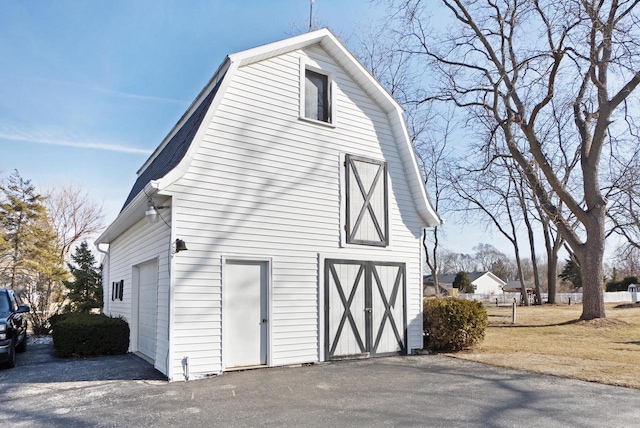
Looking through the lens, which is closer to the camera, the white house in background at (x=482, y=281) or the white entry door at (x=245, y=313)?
the white entry door at (x=245, y=313)

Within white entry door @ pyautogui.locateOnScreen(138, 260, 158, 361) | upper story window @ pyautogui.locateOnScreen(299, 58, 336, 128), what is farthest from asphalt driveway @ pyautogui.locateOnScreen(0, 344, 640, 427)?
upper story window @ pyautogui.locateOnScreen(299, 58, 336, 128)

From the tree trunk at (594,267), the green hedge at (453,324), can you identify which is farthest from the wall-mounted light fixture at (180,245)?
the tree trunk at (594,267)

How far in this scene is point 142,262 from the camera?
930 cm

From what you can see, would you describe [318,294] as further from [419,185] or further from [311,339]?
[419,185]

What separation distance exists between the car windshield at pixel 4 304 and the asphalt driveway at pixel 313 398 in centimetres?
109

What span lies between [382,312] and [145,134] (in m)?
12.3

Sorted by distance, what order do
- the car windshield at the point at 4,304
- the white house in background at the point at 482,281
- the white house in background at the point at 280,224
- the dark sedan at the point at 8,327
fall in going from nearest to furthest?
the white house in background at the point at 280,224
the dark sedan at the point at 8,327
the car windshield at the point at 4,304
the white house in background at the point at 482,281

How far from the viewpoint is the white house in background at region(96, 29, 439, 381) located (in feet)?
24.6

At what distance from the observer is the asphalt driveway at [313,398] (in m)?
5.18

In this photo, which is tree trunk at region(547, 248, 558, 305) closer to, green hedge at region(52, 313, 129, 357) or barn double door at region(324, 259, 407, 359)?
barn double door at region(324, 259, 407, 359)

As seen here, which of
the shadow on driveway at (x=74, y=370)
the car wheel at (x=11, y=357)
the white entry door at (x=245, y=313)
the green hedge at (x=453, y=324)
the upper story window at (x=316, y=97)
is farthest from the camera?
the green hedge at (x=453, y=324)

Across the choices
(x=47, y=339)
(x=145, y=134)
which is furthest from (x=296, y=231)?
(x=145, y=134)

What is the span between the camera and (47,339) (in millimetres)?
13438

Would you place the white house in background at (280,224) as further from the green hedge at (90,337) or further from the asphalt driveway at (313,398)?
the asphalt driveway at (313,398)
